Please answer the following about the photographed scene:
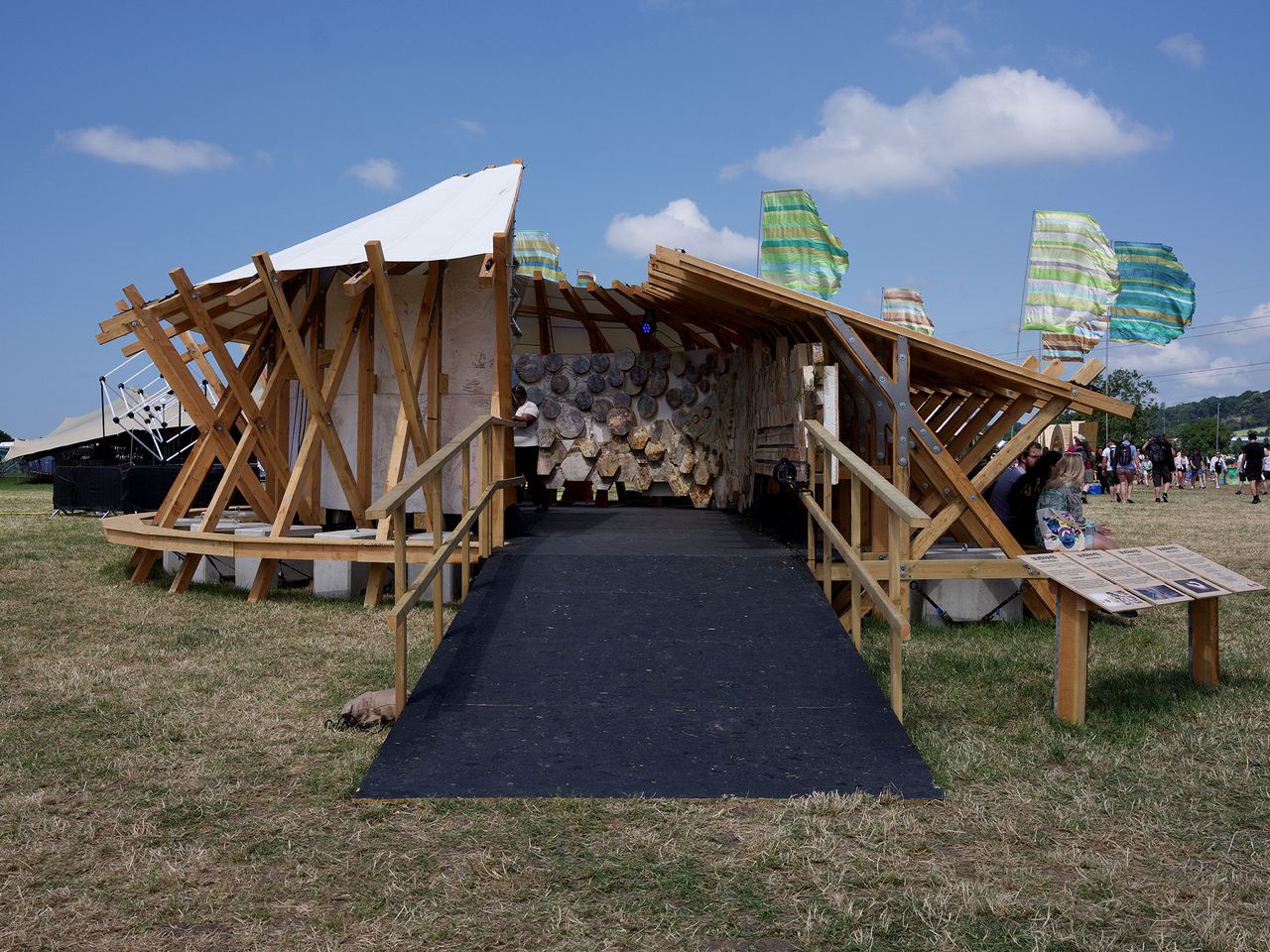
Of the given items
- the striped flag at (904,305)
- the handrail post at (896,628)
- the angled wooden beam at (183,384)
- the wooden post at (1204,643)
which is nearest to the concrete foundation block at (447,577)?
the angled wooden beam at (183,384)

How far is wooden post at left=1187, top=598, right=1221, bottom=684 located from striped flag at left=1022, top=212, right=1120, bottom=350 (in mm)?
9143

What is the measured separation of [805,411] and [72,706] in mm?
4989

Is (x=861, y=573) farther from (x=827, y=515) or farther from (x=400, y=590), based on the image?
(x=400, y=590)

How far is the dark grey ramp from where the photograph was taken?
434cm

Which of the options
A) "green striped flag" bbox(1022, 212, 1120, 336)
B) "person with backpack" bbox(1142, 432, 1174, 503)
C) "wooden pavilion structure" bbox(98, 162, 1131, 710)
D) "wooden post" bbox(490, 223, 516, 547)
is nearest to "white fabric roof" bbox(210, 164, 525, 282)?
"wooden pavilion structure" bbox(98, 162, 1131, 710)

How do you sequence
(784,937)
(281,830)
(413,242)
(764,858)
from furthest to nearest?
(413,242)
(281,830)
(764,858)
(784,937)

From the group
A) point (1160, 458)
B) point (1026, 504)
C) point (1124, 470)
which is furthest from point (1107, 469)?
point (1026, 504)

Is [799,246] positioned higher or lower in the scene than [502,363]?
higher

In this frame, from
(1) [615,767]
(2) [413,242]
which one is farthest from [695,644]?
(2) [413,242]

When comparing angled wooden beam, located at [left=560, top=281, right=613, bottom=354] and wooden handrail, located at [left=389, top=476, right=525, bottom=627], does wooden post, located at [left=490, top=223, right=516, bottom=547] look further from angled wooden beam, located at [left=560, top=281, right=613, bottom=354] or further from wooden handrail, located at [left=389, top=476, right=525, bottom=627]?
angled wooden beam, located at [left=560, top=281, right=613, bottom=354]

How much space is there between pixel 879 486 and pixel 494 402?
3.65 m

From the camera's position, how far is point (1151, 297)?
15844 millimetres

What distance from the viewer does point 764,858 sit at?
3.60 metres

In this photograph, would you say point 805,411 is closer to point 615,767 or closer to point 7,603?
point 615,767
